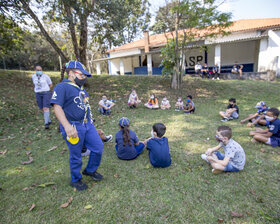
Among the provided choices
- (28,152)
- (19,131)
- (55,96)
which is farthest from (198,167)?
(19,131)

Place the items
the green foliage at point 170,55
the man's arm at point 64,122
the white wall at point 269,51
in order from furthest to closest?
the white wall at point 269,51, the green foliage at point 170,55, the man's arm at point 64,122

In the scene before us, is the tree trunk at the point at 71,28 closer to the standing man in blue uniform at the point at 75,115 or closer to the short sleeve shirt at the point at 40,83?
the short sleeve shirt at the point at 40,83

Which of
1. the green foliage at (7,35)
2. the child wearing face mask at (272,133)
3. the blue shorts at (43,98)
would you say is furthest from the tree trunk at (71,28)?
the child wearing face mask at (272,133)

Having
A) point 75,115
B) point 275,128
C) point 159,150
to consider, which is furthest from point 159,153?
point 275,128

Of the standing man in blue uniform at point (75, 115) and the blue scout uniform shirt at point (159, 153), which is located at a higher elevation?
the standing man in blue uniform at point (75, 115)

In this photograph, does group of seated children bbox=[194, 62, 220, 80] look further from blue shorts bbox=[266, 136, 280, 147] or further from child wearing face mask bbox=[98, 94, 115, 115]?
blue shorts bbox=[266, 136, 280, 147]

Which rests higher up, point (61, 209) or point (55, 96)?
point (55, 96)

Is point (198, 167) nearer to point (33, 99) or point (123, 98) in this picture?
point (123, 98)

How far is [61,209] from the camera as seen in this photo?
2742mm

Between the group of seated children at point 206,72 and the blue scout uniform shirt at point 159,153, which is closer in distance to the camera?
the blue scout uniform shirt at point 159,153

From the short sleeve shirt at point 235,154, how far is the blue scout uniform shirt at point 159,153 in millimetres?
1150

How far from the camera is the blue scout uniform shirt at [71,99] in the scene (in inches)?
103

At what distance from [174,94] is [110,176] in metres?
8.98

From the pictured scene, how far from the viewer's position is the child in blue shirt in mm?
3988
